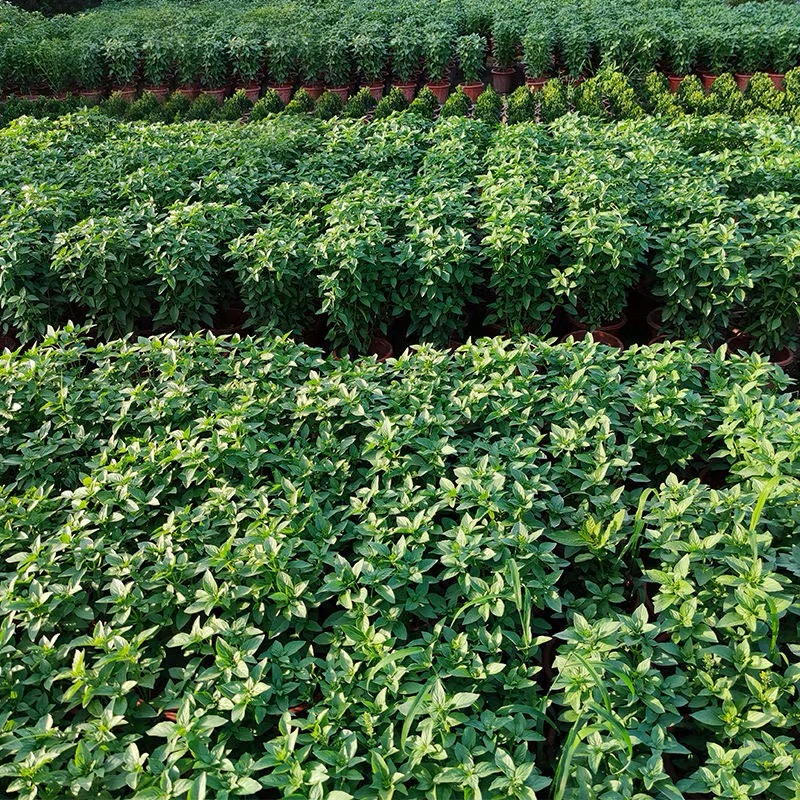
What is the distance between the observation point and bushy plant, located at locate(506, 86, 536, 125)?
7984mm

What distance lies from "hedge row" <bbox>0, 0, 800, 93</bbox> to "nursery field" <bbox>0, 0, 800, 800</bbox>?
437 cm

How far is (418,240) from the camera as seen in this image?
4477 mm

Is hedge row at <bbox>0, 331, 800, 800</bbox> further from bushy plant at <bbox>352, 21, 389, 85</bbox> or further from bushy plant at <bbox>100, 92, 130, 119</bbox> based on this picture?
bushy plant at <bbox>352, 21, 389, 85</bbox>

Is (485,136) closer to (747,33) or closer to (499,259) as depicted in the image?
(499,259)

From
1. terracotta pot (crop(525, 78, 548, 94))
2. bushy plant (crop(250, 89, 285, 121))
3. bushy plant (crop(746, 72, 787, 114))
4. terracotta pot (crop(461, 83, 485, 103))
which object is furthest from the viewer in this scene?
terracotta pot (crop(461, 83, 485, 103))

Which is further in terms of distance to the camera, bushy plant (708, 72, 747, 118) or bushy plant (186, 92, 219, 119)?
bushy plant (186, 92, 219, 119)

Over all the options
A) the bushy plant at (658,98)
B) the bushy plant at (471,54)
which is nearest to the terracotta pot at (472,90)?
the bushy plant at (471,54)

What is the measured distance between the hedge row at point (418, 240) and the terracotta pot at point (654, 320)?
13 cm

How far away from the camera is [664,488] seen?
2.83 meters

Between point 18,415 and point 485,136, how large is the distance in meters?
4.23

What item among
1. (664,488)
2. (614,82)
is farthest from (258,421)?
(614,82)

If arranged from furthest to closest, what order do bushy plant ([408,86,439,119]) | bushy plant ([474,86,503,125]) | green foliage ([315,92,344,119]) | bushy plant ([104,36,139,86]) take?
bushy plant ([104,36,139,86])
green foliage ([315,92,344,119])
bushy plant ([408,86,439,119])
bushy plant ([474,86,503,125])

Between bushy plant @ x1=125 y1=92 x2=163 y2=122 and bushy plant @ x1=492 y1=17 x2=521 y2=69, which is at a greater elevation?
bushy plant @ x1=492 y1=17 x2=521 y2=69

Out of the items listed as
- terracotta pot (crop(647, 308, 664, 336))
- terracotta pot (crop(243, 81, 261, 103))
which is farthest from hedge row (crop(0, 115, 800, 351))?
terracotta pot (crop(243, 81, 261, 103))
